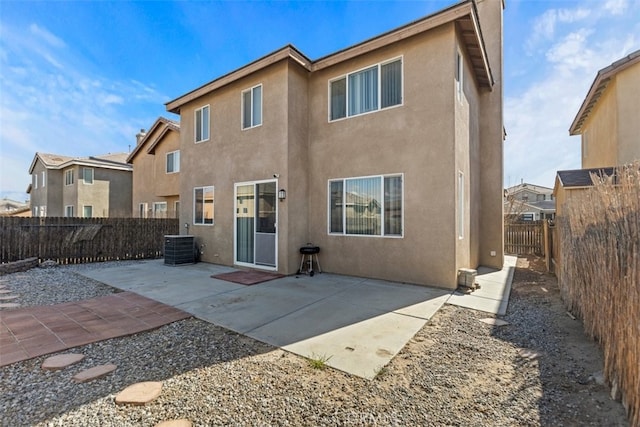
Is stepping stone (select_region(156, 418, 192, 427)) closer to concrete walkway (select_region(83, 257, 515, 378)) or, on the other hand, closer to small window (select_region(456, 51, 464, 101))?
concrete walkway (select_region(83, 257, 515, 378))

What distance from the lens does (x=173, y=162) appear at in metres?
17.6

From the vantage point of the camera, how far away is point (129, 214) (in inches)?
967

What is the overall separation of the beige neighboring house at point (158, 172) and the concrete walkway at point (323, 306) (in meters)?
10.2

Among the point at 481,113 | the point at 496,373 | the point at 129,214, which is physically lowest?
the point at 496,373

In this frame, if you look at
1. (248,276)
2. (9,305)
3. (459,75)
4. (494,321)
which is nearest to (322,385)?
(494,321)

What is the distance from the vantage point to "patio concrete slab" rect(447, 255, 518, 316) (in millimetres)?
5527

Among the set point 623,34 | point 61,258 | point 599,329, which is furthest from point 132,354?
point 623,34

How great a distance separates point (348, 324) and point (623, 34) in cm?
1285

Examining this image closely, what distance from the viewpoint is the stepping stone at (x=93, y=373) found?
2.97 meters

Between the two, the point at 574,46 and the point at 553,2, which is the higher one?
the point at 553,2

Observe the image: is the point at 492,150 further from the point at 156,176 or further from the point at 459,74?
the point at 156,176

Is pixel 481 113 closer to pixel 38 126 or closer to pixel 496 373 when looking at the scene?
pixel 496 373

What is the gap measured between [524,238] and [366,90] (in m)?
10.4

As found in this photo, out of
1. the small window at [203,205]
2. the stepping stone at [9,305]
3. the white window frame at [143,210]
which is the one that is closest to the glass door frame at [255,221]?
the small window at [203,205]
